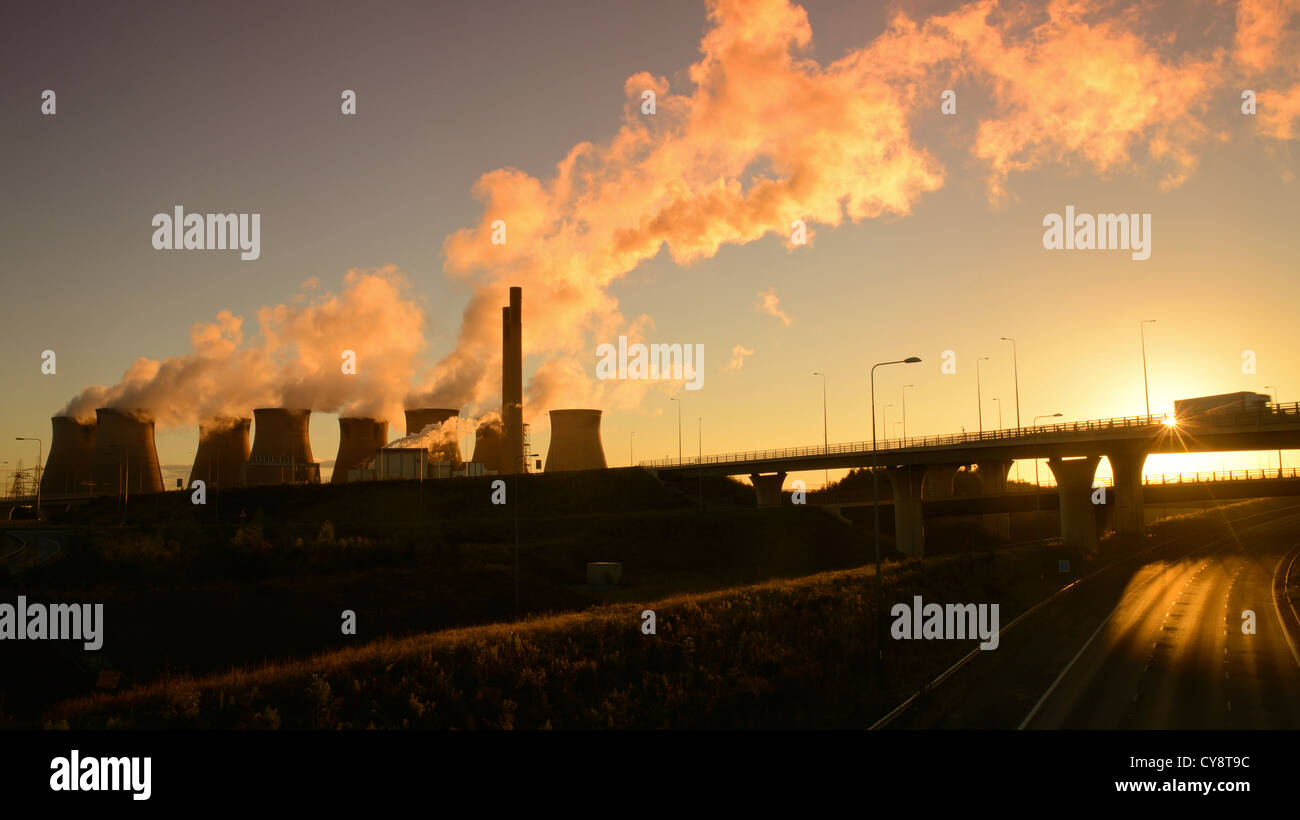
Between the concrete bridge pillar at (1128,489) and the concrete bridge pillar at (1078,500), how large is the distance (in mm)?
1954

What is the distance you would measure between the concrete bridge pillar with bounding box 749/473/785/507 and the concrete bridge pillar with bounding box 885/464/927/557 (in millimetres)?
19521

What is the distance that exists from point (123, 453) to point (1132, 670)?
113 m

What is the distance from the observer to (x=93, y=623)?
3300 cm

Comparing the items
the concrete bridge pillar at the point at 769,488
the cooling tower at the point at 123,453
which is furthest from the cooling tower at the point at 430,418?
the concrete bridge pillar at the point at 769,488

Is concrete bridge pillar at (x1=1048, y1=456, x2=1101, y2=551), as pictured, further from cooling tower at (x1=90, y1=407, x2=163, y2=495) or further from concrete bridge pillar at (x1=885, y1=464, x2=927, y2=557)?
cooling tower at (x1=90, y1=407, x2=163, y2=495)

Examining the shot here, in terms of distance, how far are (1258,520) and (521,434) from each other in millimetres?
116340

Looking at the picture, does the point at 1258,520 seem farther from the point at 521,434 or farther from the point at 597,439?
the point at 521,434

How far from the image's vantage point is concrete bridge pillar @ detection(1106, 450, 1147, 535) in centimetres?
7400

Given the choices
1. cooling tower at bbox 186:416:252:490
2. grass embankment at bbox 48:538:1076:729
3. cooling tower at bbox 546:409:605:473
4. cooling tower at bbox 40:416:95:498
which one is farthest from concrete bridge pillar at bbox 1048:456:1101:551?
cooling tower at bbox 40:416:95:498

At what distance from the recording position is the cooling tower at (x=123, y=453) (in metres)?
105

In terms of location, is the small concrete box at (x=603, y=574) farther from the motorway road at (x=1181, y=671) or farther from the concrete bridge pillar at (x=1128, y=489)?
the concrete bridge pillar at (x=1128, y=489)

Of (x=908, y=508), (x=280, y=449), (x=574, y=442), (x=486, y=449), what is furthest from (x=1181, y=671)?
(x=280, y=449)

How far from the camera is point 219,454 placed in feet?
383
